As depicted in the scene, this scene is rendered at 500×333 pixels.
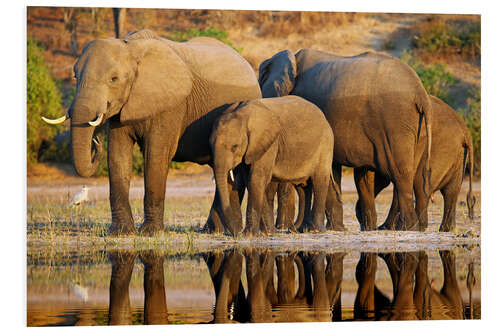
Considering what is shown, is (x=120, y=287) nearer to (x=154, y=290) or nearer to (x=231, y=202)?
(x=154, y=290)

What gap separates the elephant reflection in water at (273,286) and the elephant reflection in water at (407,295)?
0.22m

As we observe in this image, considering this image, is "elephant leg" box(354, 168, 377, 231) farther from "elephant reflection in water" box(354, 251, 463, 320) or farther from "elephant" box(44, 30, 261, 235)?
"elephant reflection in water" box(354, 251, 463, 320)

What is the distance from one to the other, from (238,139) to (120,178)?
144 cm

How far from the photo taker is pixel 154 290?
336 inches

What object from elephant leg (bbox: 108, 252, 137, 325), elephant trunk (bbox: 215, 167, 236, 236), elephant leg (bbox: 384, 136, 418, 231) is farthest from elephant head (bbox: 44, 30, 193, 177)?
elephant leg (bbox: 384, 136, 418, 231)

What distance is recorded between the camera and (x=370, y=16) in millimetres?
23922

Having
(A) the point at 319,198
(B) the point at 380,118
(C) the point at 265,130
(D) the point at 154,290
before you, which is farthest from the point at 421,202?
(D) the point at 154,290

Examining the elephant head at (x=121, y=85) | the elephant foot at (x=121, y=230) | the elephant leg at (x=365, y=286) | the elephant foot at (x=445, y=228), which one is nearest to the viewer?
the elephant leg at (x=365, y=286)

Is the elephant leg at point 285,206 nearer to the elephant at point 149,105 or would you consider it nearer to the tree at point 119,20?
the elephant at point 149,105

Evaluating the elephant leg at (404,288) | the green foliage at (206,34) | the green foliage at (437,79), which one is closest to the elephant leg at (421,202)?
the elephant leg at (404,288)

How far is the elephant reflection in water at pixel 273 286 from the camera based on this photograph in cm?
788

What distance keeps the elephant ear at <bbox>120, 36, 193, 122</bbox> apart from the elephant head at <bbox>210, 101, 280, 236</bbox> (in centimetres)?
69
